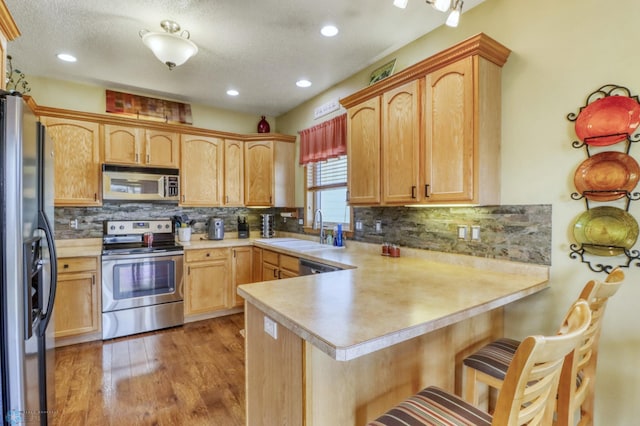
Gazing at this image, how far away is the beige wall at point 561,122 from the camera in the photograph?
156 cm

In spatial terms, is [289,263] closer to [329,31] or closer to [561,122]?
[329,31]

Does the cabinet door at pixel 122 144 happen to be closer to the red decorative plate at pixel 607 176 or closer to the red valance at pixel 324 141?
the red valance at pixel 324 141

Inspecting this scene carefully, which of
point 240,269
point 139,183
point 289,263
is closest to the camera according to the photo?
point 289,263

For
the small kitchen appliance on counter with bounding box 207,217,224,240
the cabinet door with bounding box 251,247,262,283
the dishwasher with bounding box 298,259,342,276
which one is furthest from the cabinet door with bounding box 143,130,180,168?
the dishwasher with bounding box 298,259,342,276

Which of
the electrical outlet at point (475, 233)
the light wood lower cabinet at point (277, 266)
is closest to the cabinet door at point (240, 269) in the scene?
the light wood lower cabinet at point (277, 266)

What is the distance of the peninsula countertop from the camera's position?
1066 mm

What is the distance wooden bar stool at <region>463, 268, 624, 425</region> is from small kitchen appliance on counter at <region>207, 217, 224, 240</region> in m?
3.43

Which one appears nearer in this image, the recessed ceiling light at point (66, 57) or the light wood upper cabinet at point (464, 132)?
the light wood upper cabinet at point (464, 132)

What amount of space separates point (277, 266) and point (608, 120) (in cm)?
288

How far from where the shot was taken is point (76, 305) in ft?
10.0

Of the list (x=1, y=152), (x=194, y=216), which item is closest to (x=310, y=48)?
(x=1, y=152)

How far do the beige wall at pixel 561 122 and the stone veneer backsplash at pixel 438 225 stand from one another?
0.29ft

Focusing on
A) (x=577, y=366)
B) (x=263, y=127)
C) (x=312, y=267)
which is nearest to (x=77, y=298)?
(x=312, y=267)

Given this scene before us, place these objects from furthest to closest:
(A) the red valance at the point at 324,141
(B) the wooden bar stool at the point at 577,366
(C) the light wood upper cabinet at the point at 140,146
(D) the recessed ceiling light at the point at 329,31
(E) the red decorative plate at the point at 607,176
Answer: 1. (C) the light wood upper cabinet at the point at 140,146
2. (A) the red valance at the point at 324,141
3. (D) the recessed ceiling light at the point at 329,31
4. (E) the red decorative plate at the point at 607,176
5. (B) the wooden bar stool at the point at 577,366
